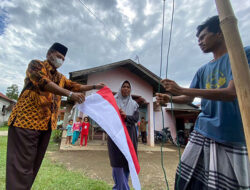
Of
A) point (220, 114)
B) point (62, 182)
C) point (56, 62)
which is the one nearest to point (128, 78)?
point (62, 182)

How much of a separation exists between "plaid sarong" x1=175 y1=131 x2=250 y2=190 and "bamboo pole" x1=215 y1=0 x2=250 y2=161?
56 centimetres

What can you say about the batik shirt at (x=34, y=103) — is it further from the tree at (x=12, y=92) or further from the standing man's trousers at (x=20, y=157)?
the tree at (x=12, y=92)

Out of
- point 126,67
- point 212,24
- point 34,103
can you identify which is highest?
point 126,67

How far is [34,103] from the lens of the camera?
1.38 metres

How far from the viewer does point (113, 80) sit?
277 inches

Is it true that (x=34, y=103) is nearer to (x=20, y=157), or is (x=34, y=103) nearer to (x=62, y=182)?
(x=20, y=157)

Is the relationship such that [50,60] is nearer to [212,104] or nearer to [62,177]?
[212,104]

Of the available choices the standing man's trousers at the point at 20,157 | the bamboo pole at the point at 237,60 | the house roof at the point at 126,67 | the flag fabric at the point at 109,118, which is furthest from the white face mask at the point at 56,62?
the house roof at the point at 126,67

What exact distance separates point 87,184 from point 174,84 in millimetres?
2298

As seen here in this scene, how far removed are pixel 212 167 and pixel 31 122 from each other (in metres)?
1.66

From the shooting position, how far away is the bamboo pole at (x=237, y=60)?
58 centimetres

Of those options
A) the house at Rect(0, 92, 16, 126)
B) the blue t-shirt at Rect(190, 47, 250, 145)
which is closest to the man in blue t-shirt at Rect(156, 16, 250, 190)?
the blue t-shirt at Rect(190, 47, 250, 145)

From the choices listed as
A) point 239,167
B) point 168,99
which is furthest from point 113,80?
point 239,167

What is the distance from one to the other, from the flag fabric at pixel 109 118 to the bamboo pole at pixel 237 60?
127 centimetres
